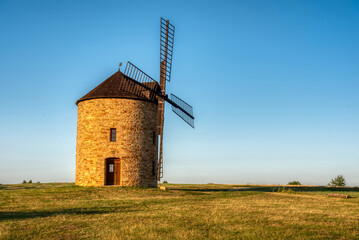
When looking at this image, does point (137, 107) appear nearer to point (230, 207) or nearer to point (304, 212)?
point (230, 207)

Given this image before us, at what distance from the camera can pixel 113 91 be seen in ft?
88.3

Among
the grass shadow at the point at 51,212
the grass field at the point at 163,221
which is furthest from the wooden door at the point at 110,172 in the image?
the grass shadow at the point at 51,212

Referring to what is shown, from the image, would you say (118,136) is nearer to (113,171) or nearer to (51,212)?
(113,171)

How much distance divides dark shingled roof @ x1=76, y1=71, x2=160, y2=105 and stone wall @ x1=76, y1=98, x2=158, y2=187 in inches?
12.4

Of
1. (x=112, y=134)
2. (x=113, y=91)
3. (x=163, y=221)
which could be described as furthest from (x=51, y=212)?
(x=113, y=91)

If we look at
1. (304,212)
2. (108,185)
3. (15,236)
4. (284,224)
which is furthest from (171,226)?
(108,185)

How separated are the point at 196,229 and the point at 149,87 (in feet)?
59.1

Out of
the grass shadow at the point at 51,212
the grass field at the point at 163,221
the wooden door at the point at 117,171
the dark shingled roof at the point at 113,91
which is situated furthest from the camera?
the dark shingled roof at the point at 113,91

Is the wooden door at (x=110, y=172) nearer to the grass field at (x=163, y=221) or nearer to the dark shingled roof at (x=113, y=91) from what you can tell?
the dark shingled roof at (x=113, y=91)

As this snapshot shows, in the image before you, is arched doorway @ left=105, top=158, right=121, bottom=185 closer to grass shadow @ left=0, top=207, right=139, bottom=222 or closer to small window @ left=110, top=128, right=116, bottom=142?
small window @ left=110, top=128, right=116, bottom=142

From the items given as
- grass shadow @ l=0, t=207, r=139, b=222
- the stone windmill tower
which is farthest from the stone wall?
grass shadow @ l=0, t=207, r=139, b=222

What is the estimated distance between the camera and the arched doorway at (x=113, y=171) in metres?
26.4

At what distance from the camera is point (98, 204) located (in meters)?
17.3

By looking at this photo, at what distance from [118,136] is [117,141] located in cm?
38
